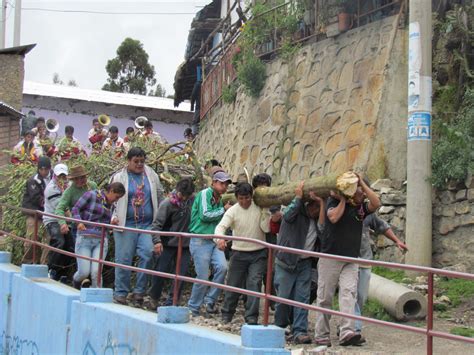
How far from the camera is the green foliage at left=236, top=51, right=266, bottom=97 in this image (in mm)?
17000

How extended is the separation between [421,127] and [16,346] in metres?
5.58

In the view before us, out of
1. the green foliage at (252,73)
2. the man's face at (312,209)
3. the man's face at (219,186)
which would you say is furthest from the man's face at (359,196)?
the green foliage at (252,73)

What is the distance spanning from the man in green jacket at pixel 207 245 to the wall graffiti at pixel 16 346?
6.48 feet

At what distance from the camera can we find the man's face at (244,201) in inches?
289

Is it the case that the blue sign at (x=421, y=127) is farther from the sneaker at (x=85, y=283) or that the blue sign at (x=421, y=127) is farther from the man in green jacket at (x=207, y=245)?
→ the sneaker at (x=85, y=283)

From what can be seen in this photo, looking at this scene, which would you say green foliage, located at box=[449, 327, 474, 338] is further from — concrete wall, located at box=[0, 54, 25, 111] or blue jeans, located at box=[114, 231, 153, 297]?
concrete wall, located at box=[0, 54, 25, 111]

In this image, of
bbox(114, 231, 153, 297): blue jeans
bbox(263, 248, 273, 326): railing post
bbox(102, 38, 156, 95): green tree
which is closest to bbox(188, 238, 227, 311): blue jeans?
bbox(114, 231, 153, 297): blue jeans

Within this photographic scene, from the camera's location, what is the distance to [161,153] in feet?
33.8

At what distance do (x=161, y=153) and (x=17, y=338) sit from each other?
299 centimetres

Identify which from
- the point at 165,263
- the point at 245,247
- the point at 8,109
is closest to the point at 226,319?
the point at 245,247

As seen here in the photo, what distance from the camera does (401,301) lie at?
26.3 feet

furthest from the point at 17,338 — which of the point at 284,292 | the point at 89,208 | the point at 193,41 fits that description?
the point at 193,41

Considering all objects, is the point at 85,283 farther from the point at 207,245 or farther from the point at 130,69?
the point at 130,69

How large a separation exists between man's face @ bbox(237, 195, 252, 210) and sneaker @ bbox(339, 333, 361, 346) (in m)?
1.65
